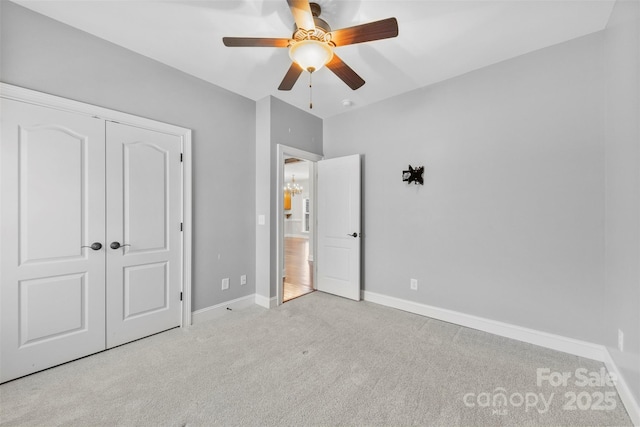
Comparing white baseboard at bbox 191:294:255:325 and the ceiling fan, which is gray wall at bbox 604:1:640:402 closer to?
the ceiling fan

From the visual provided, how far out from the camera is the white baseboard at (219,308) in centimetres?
299

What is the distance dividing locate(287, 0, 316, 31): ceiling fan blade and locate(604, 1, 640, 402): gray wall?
1.97 meters

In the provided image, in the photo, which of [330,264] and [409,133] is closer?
[409,133]

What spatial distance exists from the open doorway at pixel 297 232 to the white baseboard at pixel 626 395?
10.4ft

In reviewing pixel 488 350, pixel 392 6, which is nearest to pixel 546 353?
pixel 488 350

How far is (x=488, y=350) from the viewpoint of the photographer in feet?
7.75

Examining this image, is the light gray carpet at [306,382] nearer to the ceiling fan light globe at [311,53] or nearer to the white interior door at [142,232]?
the white interior door at [142,232]

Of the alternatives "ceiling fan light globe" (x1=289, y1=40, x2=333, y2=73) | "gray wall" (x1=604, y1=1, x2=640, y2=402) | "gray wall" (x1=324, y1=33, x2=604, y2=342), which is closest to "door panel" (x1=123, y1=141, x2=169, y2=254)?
"ceiling fan light globe" (x1=289, y1=40, x2=333, y2=73)

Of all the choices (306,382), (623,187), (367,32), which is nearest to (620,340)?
(623,187)

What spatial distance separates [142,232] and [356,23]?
2726 mm

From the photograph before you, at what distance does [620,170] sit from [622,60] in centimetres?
78

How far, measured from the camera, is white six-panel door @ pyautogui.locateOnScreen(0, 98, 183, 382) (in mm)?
1930

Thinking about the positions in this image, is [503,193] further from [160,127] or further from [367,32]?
[160,127]

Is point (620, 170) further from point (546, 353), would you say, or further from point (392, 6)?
point (392, 6)
